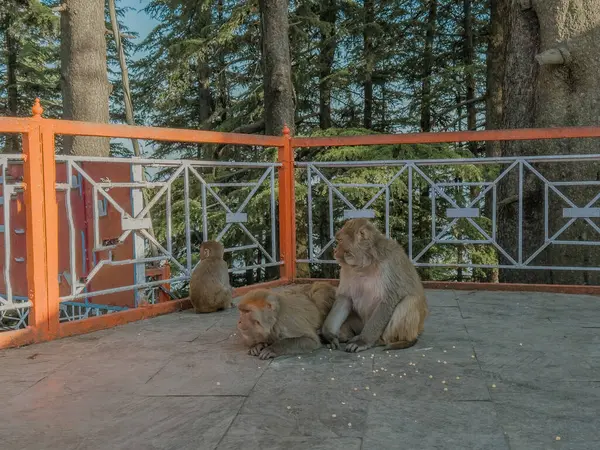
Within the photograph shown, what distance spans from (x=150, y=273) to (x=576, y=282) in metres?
5.50

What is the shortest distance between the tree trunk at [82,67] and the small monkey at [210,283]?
5.33 m

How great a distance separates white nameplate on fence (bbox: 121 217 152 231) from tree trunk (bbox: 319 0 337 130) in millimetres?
11563

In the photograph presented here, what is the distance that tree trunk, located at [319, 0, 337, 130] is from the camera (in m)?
17.0

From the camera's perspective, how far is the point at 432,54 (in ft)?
61.5

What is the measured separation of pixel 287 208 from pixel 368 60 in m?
11.2

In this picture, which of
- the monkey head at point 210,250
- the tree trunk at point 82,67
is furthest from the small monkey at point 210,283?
the tree trunk at point 82,67

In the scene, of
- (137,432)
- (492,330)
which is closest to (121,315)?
(137,432)

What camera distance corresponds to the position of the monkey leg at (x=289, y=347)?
4.21 meters

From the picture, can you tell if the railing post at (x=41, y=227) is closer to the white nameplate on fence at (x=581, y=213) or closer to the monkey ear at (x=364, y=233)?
the monkey ear at (x=364, y=233)

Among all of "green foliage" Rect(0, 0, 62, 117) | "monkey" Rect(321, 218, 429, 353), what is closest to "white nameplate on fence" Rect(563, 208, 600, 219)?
"monkey" Rect(321, 218, 429, 353)

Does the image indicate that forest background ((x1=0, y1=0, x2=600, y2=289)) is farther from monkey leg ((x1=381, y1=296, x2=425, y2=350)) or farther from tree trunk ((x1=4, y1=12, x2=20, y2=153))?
monkey leg ((x1=381, y1=296, x2=425, y2=350))

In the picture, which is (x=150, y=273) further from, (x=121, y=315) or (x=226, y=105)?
(x=226, y=105)

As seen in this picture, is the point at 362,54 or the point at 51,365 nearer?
the point at 51,365

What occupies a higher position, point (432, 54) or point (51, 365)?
point (432, 54)
